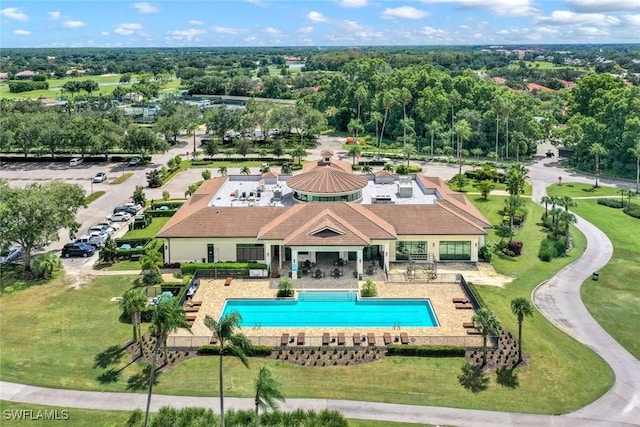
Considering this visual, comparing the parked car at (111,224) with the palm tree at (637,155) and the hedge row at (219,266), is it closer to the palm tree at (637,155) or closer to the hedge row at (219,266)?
the hedge row at (219,266)

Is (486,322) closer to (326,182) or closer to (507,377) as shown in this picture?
(507,377)

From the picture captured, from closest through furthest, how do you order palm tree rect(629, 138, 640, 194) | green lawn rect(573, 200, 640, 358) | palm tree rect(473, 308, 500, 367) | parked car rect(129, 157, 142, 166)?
palm tree rect(473, 308, 500, 367)
green lawn rect(573, 200, 640, 358)
palm tree rect(629, 138, 640, 194)
parked car rect(129, 157, 142, 166)

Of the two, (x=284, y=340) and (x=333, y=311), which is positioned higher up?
(x=284, y=340)

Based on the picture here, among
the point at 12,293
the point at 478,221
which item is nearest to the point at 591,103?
the point at 478,221

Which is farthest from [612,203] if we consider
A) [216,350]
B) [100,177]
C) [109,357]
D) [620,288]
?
[100,177]

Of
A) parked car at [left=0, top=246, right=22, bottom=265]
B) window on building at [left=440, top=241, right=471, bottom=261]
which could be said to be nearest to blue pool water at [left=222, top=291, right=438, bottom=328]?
window on building at [left=440, top=241, right=471, bottom=261]

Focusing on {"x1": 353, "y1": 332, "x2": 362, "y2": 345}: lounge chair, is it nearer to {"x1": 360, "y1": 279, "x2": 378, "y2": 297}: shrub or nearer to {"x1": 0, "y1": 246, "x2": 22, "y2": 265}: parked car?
{"x1": 360, "y1": 279, "x2": 378, "y2": 297}: shrub
